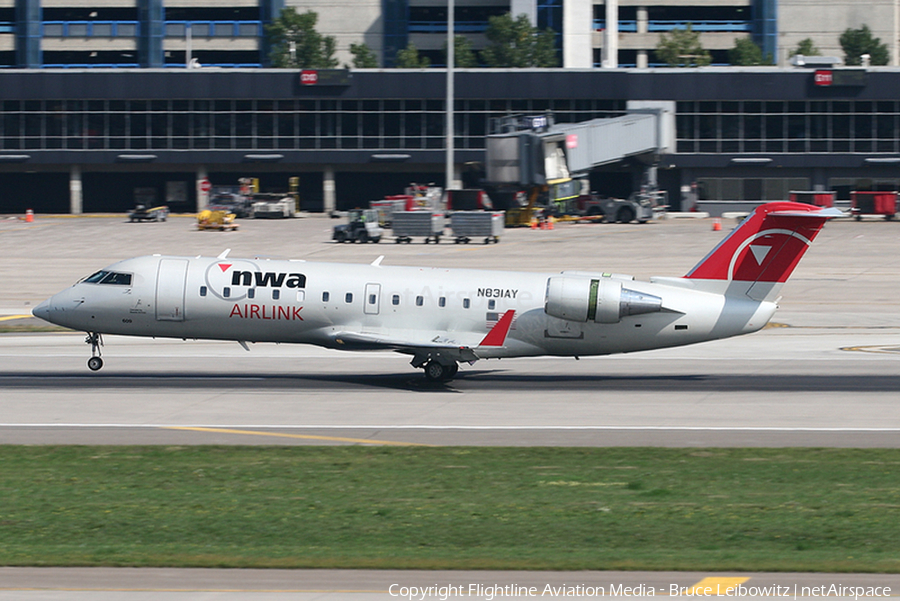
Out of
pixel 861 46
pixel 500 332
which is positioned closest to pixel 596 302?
pixel 500 332

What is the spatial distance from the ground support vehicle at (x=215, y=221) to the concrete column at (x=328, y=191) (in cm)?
2309

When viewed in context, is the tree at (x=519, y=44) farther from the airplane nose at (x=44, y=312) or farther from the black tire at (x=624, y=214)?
the airplane nose at (x=44, y=312)

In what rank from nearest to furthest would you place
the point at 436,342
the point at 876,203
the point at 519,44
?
the point at 436,342
the point at 876,203
the point at 519,44

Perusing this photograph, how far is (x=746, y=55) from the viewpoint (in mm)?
146875

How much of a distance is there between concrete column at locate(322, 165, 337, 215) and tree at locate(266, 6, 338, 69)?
3229 centimetres

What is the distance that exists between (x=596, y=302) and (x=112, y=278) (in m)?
14.2

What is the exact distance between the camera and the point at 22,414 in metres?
28.4

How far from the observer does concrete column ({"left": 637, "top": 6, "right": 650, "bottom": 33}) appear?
162 m

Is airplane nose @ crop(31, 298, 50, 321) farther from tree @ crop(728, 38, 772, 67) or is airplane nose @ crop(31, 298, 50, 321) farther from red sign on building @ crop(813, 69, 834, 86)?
tree @ crop(728, 38, 772, 67)

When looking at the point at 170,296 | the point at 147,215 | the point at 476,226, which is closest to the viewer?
the point at 170,296

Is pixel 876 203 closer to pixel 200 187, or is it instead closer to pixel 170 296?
pixel 200 187

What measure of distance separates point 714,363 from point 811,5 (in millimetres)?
137173

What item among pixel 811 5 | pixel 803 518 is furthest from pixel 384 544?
pixel 811 5

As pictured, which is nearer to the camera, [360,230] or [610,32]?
[360,230]
